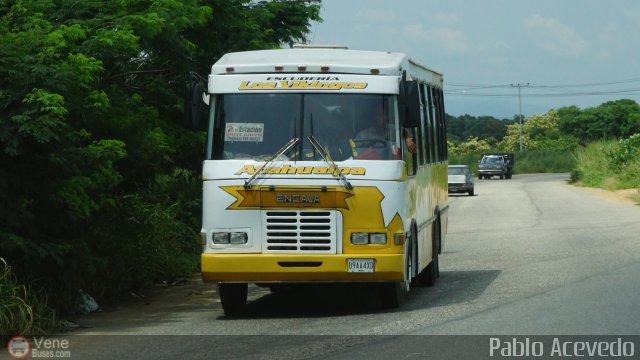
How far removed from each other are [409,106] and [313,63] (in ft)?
3.78

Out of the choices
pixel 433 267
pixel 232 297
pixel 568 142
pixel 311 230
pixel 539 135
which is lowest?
pixel 568 142

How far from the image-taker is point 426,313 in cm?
1265

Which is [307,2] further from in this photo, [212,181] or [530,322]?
[530,322]

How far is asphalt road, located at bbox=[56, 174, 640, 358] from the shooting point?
10484mm

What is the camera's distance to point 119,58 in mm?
15016

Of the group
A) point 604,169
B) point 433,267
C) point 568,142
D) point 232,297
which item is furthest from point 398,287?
point 568,142

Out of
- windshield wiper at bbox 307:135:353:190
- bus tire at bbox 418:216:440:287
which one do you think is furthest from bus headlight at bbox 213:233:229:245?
bus tire at bbox 418:216:440:287

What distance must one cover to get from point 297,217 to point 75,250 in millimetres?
2354

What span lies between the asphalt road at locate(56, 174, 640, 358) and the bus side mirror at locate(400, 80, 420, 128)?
6.71ft

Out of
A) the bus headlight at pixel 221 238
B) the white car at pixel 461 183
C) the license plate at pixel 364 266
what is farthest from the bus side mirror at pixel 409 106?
the white car at pixel 461 183

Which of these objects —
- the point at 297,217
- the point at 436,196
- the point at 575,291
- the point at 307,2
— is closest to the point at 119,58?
the point at 297,217

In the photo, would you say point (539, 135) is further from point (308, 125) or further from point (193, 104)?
point (193, 104)

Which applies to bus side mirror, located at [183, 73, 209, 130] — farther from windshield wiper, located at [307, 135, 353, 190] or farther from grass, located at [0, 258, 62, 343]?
grass, located at [0, 258, 62, 343]

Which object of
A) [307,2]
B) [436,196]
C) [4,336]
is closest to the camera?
[4,336]
